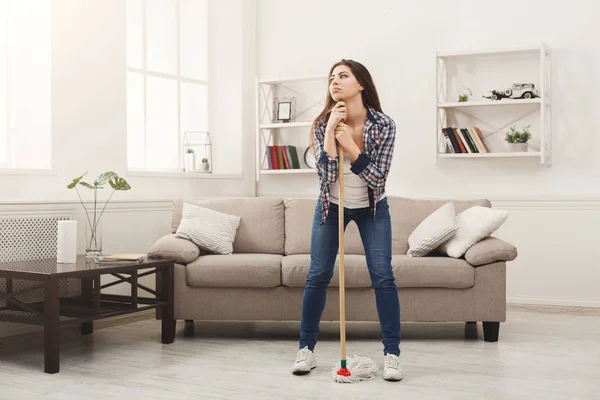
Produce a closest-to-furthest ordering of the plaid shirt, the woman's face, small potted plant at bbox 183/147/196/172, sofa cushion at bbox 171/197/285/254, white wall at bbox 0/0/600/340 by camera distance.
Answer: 1. the plaid shirt
2. the woman's face
3. sofa cushion at bbox 171/197/285/254
4. white wall at bbox 0/0/600/340
5. small potted plant at bbox 183/147/196/172

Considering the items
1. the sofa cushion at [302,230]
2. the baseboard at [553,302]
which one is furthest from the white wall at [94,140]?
the baseboard at [553,302]

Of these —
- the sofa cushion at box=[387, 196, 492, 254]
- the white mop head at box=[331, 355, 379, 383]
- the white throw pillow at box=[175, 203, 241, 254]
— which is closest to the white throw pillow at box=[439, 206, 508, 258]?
the sofa cushion at box=[387, 196, 492, 254]

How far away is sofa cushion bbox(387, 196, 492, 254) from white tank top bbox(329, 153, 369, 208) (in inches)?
48.8

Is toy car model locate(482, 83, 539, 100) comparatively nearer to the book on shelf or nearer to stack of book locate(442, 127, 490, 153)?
stack of book locate(442, 127, 490, 153)

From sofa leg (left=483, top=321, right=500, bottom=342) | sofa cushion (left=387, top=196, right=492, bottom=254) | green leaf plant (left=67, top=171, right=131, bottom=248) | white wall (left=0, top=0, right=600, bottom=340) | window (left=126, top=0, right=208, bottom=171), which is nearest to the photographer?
sofa leg (left=483, top=321, right=500, bottom=342)

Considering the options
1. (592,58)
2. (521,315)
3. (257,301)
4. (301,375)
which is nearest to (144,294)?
(257,301)

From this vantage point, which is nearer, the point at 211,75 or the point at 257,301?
the point at 257,301

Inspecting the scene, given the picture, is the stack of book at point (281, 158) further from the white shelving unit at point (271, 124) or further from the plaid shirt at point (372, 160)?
the plaid shirt at point (372, 160)

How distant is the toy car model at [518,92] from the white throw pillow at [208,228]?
2.10m

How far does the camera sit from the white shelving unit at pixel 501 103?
5.36 metres

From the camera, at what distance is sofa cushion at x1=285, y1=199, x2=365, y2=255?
461 cm

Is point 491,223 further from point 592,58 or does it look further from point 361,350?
point 592,58

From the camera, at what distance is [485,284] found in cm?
412

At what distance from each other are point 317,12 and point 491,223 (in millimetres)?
2739
